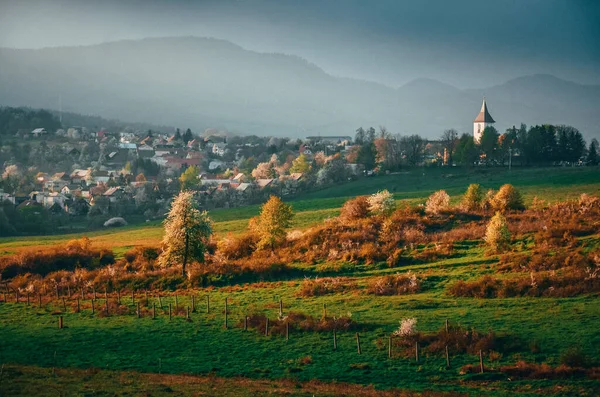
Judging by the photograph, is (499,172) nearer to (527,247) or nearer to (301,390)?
(527,247)

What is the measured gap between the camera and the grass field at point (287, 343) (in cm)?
2384

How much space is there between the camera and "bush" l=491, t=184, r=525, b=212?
200 feet

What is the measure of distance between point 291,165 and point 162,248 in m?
79.2

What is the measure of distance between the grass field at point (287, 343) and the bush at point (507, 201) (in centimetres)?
1596

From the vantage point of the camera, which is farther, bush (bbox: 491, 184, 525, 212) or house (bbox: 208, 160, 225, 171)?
house (bbox: 208, 160, 225, 171)

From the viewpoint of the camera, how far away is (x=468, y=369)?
25.1 meters

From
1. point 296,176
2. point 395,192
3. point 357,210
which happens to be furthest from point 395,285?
point 296,176

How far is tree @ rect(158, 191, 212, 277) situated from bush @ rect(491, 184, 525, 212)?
28.5 metres

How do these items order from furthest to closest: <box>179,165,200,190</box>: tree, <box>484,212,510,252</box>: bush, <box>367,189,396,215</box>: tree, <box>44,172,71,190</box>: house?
<box>44,172,71,190</box>: house < <box>179,165,200,190</box>: tree < <box>367,189,396,215</box>: tree < <box>484,212,510,252</box>: bush

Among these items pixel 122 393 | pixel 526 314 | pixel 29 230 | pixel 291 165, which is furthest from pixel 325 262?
pixel 291 165

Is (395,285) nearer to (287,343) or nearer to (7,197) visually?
(287,343)

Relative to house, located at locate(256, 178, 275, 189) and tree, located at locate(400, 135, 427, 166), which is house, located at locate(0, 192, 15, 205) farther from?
tree, located at locate(400, 135, 427, 166)

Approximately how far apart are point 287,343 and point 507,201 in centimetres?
3797

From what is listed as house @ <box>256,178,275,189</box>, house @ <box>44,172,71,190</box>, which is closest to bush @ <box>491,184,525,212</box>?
house @ <box>256,178,275,189</box>
